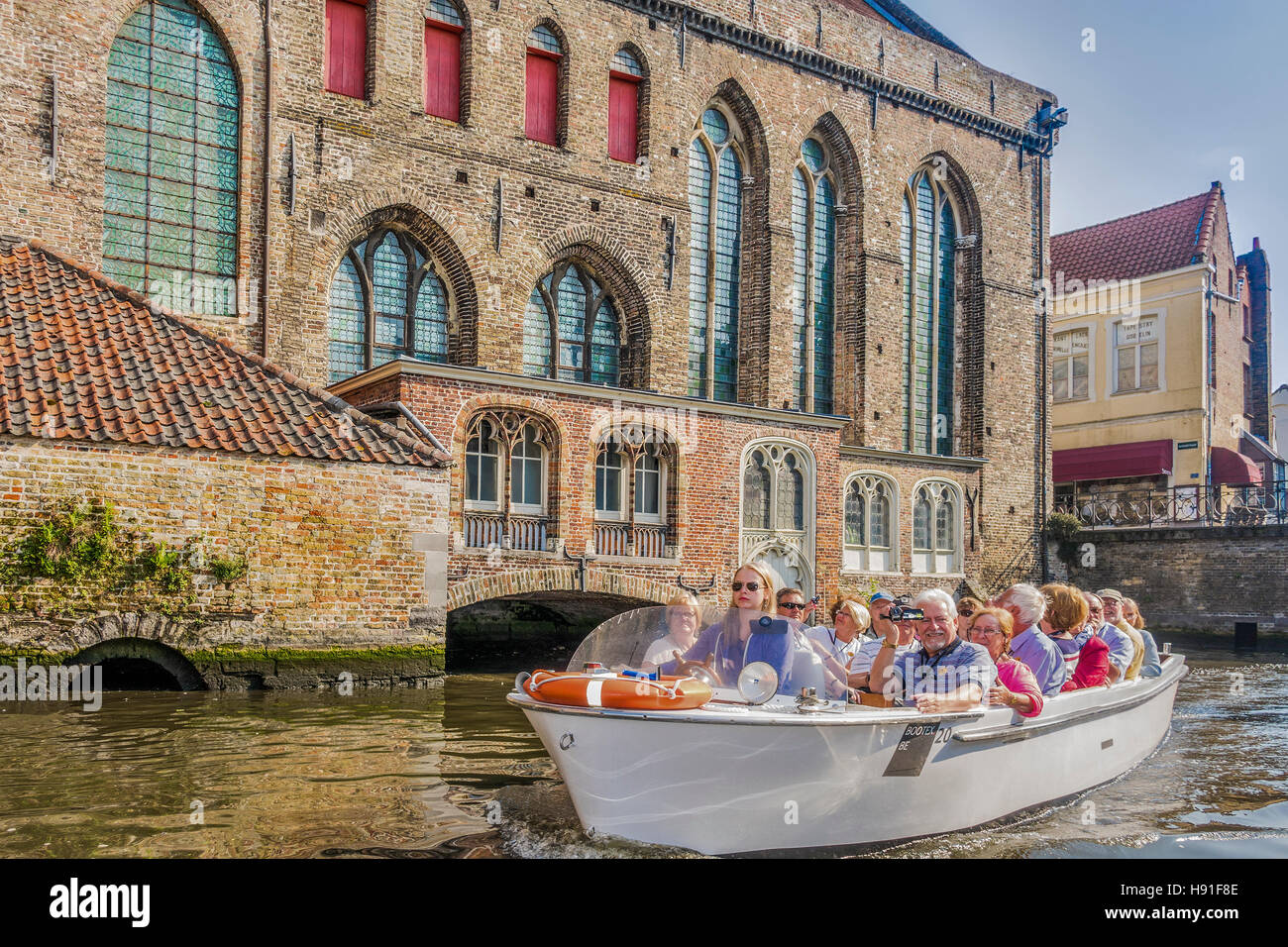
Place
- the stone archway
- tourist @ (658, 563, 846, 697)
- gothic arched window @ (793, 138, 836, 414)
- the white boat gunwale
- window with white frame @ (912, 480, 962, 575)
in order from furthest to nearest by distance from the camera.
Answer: gothic arched window @ (793, 138, 836, 414)
window with white frame @ (912, 480, 962, 575)
the stone archway
tourist @ (658, 563, 846, 697)
the white boat gunwale

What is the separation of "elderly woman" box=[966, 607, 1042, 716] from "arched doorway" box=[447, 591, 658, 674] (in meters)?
9.91

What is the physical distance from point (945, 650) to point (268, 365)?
10045mm

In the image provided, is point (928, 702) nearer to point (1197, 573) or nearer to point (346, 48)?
point (346, 48)

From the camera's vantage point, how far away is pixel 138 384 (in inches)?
494

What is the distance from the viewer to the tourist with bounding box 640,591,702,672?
660 cm

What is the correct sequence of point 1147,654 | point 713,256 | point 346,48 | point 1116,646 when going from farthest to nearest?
point 713,256 → point 346,48 → point 1147,654 → point 1116,646

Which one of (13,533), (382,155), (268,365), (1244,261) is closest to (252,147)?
(382,155)

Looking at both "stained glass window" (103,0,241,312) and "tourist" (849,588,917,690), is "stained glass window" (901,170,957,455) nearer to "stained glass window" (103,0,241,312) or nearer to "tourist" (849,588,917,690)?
"stained glass window" (103,0,241,312)

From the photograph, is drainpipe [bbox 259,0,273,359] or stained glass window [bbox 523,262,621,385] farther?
stained glass window [bbox 523,262,621,385]

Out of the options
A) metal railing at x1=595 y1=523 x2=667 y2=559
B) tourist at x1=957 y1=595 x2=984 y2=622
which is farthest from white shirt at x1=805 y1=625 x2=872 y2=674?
metal railing at x1=595 y1=523 x2=667 y2=559

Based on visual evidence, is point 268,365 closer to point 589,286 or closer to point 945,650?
point 589,286

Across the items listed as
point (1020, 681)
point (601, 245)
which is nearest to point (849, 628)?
point (1020, 681)

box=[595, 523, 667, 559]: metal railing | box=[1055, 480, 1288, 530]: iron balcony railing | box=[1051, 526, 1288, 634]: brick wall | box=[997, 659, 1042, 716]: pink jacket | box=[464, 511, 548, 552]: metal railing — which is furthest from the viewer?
box=[1055, 480, 1288, 530]: iron balcony railing

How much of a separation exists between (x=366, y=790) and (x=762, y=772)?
9.79 ft
